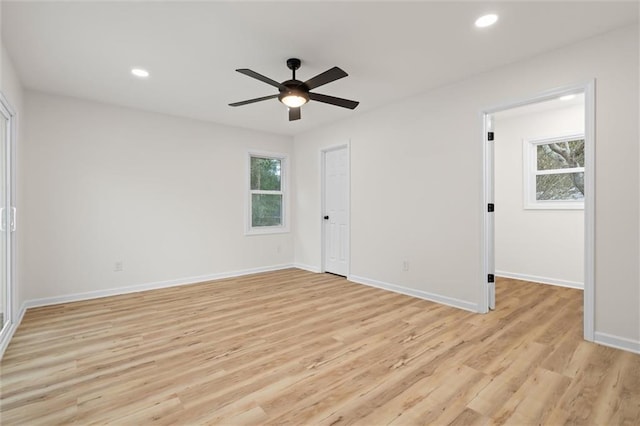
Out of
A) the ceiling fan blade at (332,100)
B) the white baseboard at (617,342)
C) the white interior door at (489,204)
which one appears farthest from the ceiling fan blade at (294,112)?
the white baseboard at (617,342)

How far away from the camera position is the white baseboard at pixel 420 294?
11.1 ft

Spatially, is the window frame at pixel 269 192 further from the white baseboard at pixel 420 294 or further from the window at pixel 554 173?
the window at pixel 554 173

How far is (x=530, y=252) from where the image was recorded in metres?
4.75

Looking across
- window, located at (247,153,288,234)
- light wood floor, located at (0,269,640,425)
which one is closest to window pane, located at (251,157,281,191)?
window, located at (247,153,288,234)

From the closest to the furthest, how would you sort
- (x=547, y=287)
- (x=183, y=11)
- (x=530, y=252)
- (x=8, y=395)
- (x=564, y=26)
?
(x=8, y=395), (x=183, y=11), (x=564, y=26), (x=547, y=287), (x=530, y=252)

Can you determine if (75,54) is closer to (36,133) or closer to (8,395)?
(36,133)

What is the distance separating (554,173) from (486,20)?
3.32m

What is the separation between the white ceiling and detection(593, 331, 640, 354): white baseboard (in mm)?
2488

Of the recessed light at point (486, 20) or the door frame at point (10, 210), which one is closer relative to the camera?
the recessed light at point (486, 20)

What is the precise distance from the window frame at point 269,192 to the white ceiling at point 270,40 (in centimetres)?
189

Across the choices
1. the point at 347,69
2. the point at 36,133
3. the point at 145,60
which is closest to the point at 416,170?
the point at 347,69

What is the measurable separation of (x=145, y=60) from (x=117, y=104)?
1623mm

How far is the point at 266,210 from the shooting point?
577 cm

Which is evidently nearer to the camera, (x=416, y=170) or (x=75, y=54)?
(x=75, y=54)
